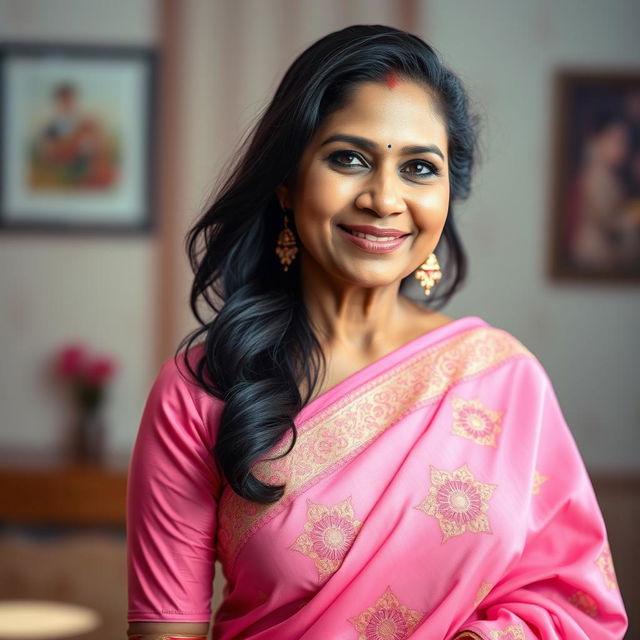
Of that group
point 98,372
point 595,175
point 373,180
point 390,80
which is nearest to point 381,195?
point 373,180

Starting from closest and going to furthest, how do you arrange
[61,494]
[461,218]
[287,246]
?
[287,246] < [61,494] < [461,218]

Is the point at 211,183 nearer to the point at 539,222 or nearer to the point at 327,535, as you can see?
the point at 539,222

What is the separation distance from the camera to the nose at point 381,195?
1403 mm

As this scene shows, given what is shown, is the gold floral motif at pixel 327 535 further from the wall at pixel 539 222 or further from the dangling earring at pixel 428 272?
Answer: the wall at pixel 539 222

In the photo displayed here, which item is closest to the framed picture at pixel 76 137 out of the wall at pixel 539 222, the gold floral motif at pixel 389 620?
the wall at pixel 539 222

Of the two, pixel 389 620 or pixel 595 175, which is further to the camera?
pixel 595 175

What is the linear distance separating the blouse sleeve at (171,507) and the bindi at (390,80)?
1.77ft

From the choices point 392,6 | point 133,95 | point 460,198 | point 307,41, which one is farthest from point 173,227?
point 460,198

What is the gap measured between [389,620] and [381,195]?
1.99ft

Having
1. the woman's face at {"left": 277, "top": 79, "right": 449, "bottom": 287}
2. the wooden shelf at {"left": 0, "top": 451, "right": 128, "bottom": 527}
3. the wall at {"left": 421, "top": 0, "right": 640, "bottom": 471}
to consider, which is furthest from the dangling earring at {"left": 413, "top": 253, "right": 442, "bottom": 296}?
the wall at {"left": 421, "top": 0, "right": 640, "bottom": 471}

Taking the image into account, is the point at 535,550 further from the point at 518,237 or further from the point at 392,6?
the point at 392,6

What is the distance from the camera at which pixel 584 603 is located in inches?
58.9

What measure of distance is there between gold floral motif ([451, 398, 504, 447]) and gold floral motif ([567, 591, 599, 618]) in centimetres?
26

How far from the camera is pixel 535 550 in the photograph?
1507 millimetres
